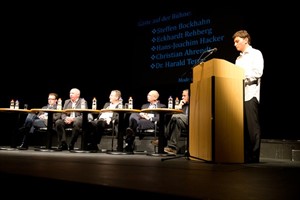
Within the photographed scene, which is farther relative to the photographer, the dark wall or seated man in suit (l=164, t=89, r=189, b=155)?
the dark wall

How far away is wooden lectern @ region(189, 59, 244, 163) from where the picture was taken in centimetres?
334

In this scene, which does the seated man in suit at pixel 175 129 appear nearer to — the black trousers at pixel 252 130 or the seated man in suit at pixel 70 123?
the black trousers at pixel 252 130

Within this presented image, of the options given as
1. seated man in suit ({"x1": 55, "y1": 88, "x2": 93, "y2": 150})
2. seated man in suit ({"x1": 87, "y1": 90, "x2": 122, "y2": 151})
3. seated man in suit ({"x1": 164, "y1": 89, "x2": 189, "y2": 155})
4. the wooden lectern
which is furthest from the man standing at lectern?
seated man in suit ({"x1": 55, "y1": 88, "x2": 93, "y2": 150})

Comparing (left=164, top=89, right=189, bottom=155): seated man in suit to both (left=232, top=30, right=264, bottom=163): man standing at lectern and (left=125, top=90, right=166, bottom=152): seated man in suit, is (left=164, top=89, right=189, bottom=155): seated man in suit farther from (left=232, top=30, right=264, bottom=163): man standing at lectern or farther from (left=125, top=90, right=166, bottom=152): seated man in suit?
(left=232, top=30, right=264, bottom=163): man standing at lectern

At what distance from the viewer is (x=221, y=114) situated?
11.0 feet

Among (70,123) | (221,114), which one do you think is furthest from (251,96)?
(70,123)

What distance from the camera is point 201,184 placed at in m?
1.90

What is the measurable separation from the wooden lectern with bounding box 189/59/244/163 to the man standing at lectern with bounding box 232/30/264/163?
350 millimetres

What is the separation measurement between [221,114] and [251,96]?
2.33ft

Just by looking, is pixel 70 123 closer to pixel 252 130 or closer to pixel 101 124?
pixel 101 124

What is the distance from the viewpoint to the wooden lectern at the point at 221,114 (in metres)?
3.34

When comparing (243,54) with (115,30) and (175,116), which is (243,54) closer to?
(175,116)

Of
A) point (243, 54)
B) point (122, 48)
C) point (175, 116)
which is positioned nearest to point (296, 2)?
point (243, 54)

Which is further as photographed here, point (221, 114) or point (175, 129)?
point (175, 129)
